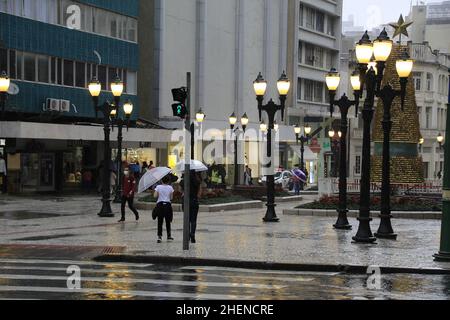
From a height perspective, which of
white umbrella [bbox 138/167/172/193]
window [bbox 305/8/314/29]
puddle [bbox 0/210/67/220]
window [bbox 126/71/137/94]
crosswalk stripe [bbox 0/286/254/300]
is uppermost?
window [bbox 305/8/314/29]

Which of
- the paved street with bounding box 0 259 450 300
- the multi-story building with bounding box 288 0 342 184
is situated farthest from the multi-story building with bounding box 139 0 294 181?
the paved street with bounding box 0 259 450 300

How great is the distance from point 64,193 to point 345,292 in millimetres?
35543

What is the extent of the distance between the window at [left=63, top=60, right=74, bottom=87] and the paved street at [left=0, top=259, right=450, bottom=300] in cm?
3296

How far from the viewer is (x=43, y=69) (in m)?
47.3

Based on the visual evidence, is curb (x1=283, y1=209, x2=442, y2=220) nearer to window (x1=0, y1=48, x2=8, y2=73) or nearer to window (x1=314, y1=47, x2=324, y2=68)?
window (x1=0, y1=48, x2=8, y2=73)

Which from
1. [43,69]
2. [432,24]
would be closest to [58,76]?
[43,69]

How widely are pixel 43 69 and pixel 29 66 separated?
48.0 inches

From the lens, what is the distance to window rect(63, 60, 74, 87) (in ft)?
161

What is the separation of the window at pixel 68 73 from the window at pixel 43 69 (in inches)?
67.3

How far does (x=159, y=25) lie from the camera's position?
57281 millimetres

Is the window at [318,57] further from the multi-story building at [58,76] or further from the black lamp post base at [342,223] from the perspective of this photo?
the black lamp post base at [342,223]

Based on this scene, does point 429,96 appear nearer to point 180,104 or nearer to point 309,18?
point 309,18

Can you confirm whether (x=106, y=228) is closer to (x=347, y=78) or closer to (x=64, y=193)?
(x=64, y=193)
